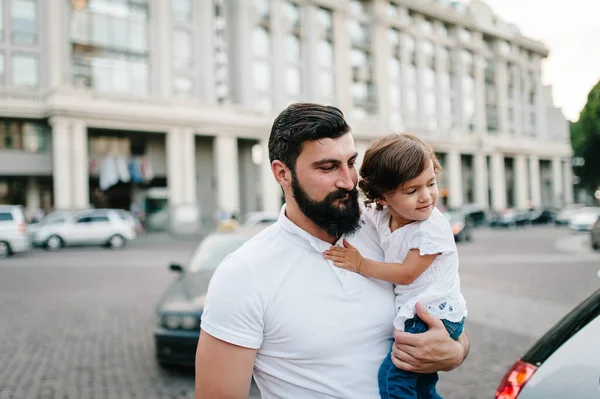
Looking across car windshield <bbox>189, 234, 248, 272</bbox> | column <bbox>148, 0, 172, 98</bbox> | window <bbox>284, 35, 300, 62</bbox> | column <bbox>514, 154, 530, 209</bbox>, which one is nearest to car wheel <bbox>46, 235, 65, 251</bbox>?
column <bbox>148, 0, 172, 98</bbox>

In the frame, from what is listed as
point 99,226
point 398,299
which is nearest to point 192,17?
point 99,226

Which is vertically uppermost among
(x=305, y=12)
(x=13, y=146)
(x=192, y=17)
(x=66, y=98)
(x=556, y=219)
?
(x=305, y=12)

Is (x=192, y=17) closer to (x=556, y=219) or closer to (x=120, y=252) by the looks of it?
(x=120, y=252)

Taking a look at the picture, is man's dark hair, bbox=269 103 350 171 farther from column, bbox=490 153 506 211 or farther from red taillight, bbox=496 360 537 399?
column, bbox=490 153 506 211

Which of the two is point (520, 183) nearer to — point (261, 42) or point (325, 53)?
point (325, 53)

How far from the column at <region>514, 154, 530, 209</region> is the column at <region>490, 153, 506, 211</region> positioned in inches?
138

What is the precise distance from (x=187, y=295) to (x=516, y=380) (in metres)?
4.22

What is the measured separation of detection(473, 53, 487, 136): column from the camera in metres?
57.3

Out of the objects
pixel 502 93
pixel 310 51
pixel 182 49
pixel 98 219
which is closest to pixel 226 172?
pixel 182 49

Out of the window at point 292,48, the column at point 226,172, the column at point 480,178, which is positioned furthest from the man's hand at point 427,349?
the column at point 480,178

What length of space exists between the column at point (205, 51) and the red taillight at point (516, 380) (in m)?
36.2

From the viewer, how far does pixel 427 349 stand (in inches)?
71.1

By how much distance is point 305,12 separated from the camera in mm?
43500

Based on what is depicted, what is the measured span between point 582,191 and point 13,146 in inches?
3225
